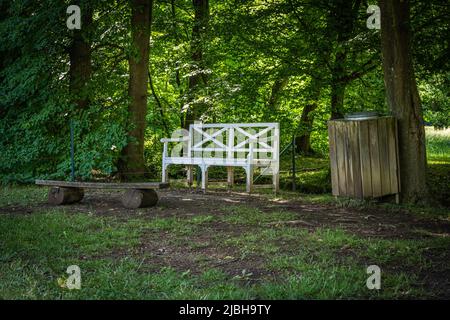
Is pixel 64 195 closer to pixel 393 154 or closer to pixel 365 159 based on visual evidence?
pixel 365 159

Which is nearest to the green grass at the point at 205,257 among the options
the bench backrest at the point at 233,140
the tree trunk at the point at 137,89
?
the bench backrest at the point at 233,140

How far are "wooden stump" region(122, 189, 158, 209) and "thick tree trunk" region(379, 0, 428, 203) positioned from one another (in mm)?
4062

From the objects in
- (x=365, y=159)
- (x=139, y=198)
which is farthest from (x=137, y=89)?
(x=365, y=159)

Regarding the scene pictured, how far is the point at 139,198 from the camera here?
833cm

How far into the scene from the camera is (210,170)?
1533 cm

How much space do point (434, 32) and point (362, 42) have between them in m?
1.36

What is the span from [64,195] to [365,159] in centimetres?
500

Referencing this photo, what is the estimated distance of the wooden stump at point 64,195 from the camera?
886cm

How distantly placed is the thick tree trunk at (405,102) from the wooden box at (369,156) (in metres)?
0.17

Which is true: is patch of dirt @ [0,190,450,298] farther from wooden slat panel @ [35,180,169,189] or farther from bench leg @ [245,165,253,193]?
wooden slat panel @ [35,180,169,189]

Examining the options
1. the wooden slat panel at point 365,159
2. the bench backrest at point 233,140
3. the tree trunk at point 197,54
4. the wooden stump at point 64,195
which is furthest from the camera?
the tree trunk at point 197,54

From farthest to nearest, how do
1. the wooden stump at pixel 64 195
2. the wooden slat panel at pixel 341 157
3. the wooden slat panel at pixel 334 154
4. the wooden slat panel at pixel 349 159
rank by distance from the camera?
1. the wooden stump at pixel 64 195
2. the wooden slat panel at pixel 334 154
3. the wooden slat panel at pixel 341 157
4. the wooden slat panel at pixel 349 159

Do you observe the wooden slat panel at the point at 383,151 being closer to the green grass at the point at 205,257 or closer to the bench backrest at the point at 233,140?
the green grass at the point at 205,257

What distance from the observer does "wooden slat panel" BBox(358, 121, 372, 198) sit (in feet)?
26.8
